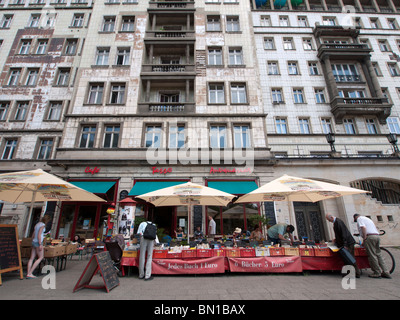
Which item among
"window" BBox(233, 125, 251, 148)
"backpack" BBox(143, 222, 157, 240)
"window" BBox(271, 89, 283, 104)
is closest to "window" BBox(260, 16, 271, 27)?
"window" BBox(271, 89, 283, 104)

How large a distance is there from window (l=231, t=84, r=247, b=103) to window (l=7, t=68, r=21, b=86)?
21.7 metres

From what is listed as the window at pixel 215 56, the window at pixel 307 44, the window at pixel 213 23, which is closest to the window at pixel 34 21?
the window at pixel 213 23

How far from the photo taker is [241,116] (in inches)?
601

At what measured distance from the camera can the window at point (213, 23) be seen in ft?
61.4

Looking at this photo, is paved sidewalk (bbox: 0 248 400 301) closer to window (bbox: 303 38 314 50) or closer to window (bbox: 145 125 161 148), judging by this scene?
window (bbox: 145 125 161 148)

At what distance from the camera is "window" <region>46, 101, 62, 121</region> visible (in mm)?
18773

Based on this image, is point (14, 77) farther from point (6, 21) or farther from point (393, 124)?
point (393, 124)

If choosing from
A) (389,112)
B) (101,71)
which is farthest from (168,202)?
(389,112)

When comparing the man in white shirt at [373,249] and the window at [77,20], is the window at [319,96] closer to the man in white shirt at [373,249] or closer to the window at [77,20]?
the man in white shirt at [373,249]

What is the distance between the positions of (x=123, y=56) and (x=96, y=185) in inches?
471

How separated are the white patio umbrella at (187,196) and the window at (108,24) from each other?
18.4 metres
